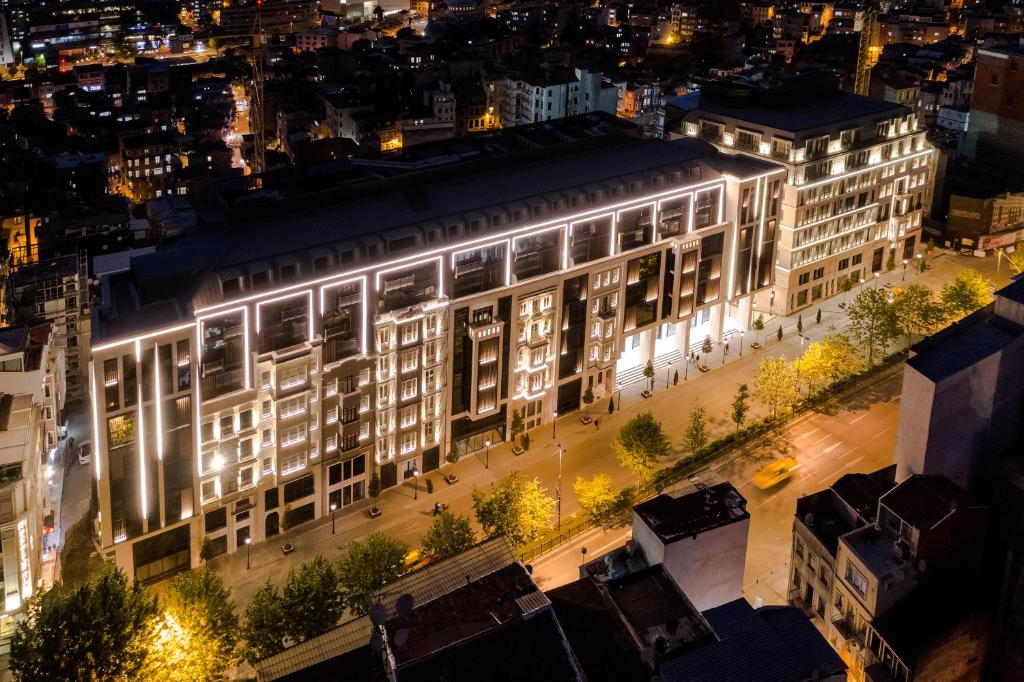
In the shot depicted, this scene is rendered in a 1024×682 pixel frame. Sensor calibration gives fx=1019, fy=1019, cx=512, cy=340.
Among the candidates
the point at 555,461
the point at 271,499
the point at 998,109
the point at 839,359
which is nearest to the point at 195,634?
the point at 271,499

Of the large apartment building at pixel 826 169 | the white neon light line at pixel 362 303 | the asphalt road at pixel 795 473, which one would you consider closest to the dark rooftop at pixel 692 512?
the asphalt road at pixel 795 473

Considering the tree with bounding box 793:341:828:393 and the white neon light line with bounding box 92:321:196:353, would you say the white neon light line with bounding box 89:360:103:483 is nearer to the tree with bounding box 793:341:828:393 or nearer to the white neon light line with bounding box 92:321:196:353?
the white neon light line with bounding box 92:321:196:353

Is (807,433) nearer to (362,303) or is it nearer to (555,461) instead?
(555,461)

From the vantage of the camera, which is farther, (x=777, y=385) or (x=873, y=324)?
(x=873, y=324)

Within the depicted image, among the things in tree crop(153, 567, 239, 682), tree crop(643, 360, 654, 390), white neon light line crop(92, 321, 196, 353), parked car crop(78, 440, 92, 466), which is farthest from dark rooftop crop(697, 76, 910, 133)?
tree crop(153, 567, 239, 682)

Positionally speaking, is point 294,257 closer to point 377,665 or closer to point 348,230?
point 348,230

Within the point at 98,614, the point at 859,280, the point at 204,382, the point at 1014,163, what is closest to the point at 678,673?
the point at 98,614
